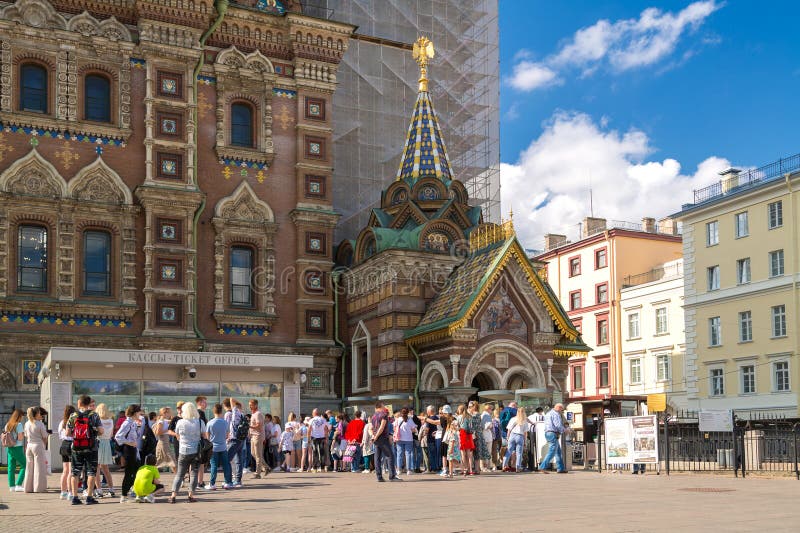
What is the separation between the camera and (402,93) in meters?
45.2

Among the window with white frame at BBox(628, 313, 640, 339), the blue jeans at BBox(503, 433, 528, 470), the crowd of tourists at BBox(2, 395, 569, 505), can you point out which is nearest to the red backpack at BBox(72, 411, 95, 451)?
the crowd of tourists at BBox(2, 395, 569, 505)

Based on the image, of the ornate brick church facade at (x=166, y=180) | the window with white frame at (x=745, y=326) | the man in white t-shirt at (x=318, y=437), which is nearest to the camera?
the man in white t-shirt at (x=318, y=437)

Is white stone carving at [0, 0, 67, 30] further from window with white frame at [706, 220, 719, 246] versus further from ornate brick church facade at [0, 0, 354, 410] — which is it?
window with white frame at [706, 220, 719, 246]

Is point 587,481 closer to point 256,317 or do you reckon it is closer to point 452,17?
point 256,317

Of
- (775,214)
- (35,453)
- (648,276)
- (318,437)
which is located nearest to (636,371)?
(648,276)

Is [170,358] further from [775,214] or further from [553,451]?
[775,214]

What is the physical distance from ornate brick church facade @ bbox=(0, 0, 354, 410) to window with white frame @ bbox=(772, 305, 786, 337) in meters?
20.3

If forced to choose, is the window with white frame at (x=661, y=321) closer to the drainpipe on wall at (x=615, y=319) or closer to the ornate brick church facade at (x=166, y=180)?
the drainpipe on wall at (x=615, y=319)

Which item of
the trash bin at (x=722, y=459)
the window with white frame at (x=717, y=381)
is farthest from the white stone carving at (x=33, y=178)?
the window with white frame at (x=717, y=381)

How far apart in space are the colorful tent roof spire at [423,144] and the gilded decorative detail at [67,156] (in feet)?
40.9

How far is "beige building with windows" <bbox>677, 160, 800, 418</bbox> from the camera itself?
43750 mm

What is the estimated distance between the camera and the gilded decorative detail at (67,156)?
107 feet

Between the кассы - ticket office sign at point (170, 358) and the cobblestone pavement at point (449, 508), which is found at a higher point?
the кассы - ticket office sign at point (170, 358)

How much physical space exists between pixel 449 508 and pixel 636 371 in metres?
44.3
